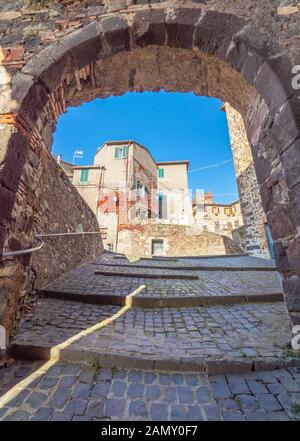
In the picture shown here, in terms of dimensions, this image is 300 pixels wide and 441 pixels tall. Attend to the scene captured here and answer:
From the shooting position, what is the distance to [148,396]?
1655 mm

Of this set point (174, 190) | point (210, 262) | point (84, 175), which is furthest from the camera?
point (174, 190)

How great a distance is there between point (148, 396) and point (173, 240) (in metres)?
14.9

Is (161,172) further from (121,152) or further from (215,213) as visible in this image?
(215,213)

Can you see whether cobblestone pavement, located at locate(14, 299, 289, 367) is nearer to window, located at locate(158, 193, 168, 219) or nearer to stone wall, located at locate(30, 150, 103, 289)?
stone wall, located at locate(30, 150, 103, 289)

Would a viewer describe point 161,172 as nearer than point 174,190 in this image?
No

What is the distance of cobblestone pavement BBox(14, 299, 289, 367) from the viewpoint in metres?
2.15

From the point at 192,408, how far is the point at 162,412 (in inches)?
8.9

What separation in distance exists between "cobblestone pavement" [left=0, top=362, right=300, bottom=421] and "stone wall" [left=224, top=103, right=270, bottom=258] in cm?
851

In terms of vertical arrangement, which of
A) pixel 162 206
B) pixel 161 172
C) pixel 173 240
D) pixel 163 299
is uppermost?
pixel 161 172

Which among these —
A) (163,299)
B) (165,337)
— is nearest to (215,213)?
(163,299)

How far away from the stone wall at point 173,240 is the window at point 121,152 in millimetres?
7704

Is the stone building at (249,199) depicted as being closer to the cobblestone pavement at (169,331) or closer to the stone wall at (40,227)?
the cobblestone pavement at (169,331)

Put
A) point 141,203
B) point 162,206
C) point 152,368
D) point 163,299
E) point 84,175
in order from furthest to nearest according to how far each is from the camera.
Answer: point 162,206 < point 84,175 < point 141,203 < point 163,299 < point 152,368
